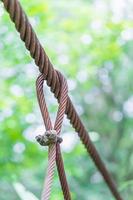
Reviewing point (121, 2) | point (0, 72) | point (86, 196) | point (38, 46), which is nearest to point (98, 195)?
point (86, 196)

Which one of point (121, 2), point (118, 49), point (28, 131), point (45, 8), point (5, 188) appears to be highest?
point (121, 2)

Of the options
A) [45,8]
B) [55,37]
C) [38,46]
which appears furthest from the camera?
[55,37]

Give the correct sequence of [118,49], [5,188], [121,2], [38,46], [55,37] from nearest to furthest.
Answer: [38,46] → [5,188] → [55,37] → [118,49] → [121,2]

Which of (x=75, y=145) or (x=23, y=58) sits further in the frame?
(x=75, y=145)

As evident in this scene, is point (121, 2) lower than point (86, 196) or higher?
higher

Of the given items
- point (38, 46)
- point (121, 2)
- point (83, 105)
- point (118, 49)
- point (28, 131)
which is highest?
point (121, 2)

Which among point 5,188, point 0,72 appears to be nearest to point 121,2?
point 0,72

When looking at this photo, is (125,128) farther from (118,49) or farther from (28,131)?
(28,131)

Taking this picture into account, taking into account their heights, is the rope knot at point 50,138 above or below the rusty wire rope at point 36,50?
below

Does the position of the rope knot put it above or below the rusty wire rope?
below

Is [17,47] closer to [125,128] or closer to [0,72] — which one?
[0,72]
